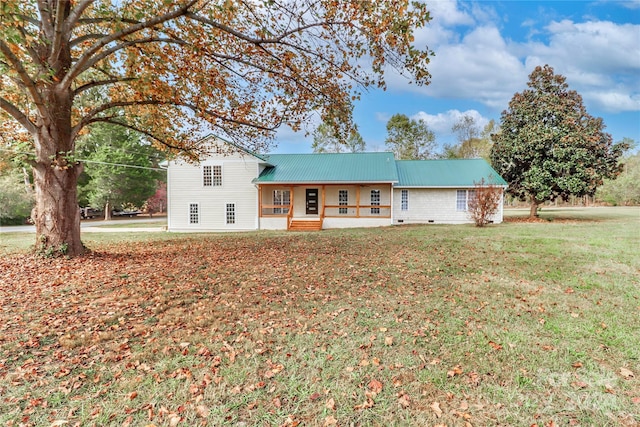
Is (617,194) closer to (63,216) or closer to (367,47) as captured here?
(367,47)

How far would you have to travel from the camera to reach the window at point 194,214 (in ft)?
66.6

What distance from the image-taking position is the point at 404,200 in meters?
20.3

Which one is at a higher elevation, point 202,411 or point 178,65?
point 178,65

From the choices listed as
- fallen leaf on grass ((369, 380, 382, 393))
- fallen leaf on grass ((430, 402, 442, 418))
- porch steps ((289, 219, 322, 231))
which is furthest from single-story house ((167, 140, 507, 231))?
fallen leaf on grass ((430, 402, 442, 418))

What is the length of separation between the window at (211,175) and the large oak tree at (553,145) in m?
19.7

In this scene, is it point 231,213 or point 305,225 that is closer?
point 305,225

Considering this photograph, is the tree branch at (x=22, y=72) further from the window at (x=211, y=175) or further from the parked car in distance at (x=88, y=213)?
the parked car in distance at (x=88, y=213)

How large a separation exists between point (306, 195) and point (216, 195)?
585cm

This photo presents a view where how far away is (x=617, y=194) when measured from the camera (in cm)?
4116

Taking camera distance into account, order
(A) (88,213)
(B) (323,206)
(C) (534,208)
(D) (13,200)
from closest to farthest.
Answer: (B) (323,206) → (C) (534,208) → (D) (13,200) → (A) (88,213)

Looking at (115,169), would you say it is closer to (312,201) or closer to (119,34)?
(312,201)

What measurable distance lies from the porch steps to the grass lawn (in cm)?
1102

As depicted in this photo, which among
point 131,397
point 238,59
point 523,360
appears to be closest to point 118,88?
point 238,59

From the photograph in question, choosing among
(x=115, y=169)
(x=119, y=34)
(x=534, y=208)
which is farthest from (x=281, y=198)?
(x=115, y=169)
